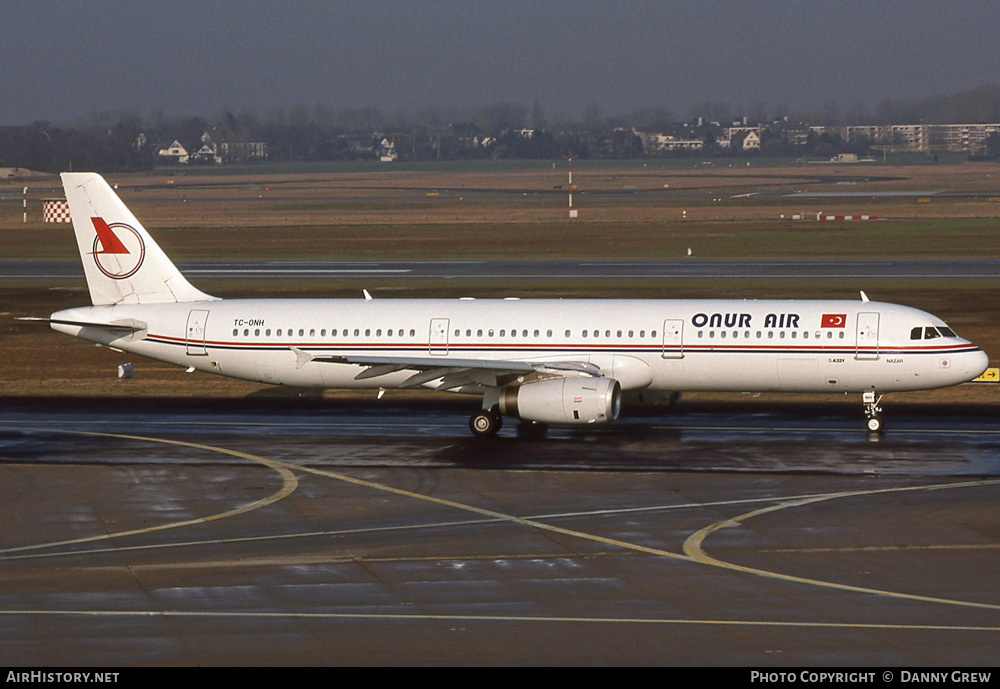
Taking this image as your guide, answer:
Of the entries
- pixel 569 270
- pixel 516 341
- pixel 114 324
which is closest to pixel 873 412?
pixel 516 341

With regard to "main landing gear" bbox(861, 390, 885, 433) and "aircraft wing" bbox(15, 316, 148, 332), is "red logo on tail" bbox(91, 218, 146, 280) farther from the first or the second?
"main landing gear" bbox(861, 390, 885, 433)

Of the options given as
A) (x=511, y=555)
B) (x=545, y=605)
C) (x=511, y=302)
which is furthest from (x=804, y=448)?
(x=545, y=605)

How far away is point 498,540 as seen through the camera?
28.5 metres

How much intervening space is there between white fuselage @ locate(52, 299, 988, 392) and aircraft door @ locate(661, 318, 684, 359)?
0.03 meters

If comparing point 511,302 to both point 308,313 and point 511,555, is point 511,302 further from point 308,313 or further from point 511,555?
point 511,555

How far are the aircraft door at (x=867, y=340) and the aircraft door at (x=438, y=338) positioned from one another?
492 inches

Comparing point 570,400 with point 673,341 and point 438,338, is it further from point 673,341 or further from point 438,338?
point 438,338

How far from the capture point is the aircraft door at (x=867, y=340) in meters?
40.2

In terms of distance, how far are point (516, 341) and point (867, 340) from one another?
34.6ft

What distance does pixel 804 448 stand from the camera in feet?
126

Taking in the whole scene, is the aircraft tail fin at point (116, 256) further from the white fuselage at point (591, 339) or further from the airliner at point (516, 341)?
the white fuselage at point (591, 339)

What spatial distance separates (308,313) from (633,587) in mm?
21482

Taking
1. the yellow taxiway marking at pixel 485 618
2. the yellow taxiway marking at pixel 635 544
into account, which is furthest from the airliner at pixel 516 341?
the yellow taxiway marking at pixel 485 618

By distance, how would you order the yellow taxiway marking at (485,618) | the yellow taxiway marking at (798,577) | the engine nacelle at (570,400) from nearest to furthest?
1. the yellow taxiway marking at (485,618)
2. the yellow taxiway marking at (798,577)
3. the engine nacelle at (570,400)
